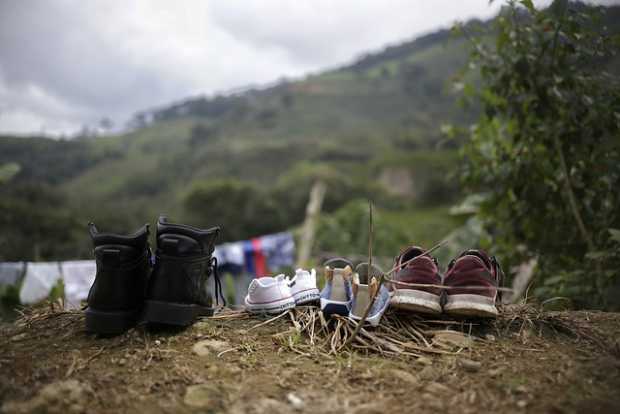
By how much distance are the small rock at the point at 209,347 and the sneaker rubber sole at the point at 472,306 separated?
947mm

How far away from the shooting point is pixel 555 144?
104 inches

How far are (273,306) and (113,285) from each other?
2.30ft

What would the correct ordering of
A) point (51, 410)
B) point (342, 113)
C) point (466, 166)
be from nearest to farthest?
point (51, 410) → point (466, 166) → point (342, 113)

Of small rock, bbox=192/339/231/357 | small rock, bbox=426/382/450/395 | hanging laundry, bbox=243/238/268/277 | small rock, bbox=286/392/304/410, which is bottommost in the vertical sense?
hanging laundry, bbox=243/238/268/277

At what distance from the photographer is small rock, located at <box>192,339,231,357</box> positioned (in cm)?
153

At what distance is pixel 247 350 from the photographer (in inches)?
62.2

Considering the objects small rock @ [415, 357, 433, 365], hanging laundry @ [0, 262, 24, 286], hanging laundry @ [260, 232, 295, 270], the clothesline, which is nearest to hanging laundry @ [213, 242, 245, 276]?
the clothesline

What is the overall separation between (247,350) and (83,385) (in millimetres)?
571

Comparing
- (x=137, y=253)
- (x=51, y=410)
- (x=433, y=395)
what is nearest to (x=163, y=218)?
(x=137, y=253)

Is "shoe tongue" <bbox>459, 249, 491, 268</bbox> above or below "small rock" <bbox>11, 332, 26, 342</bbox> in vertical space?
above

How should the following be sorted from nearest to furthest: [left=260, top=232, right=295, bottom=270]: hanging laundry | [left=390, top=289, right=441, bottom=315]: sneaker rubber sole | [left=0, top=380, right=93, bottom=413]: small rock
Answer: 1. [left=0, top=380, right=93, bottom=413]: small rock
2. [left=390, top=289, right=441, bottom=315]: sneaker rubber sole
3. [left=260, top=232, right=295, bottom=270]: hanging laundry

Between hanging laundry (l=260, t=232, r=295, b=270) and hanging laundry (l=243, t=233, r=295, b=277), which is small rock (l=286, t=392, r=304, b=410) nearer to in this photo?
hanging laundry (l=243, t=233, r=295, b=277)

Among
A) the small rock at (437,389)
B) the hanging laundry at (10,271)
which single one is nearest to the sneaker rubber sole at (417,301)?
the small rock at (437,389)

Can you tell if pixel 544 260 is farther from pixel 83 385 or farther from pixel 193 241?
pixel 83 385
